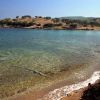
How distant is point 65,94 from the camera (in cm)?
1656

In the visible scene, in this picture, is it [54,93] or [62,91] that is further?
[62,91]

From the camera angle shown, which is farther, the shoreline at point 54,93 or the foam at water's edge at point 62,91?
the shoreline at point 54,93

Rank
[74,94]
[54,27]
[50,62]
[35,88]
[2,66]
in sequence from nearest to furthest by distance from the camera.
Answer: [74,94]
[35,88]
[2,66]
[50,62]
[54,27]

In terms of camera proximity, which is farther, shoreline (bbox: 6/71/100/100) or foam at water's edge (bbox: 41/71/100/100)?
shoreline (bbox: 6/71/100/100)

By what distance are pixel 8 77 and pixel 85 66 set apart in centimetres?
980

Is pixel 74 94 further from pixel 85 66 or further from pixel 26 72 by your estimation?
pixel 85 66

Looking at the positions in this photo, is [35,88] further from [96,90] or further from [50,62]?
[50,62]

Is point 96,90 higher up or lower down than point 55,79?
higher up

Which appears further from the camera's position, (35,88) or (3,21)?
(3,21)

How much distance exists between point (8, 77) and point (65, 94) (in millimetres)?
6976

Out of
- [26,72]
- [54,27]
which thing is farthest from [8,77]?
[54,27]

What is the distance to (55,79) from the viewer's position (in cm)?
2106

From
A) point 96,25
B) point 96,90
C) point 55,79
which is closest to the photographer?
point 96,90

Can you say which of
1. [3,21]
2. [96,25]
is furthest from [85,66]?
[3,21]
